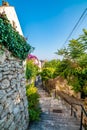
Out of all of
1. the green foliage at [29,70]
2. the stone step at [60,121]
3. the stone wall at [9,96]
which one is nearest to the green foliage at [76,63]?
the green foliage at [29,70]

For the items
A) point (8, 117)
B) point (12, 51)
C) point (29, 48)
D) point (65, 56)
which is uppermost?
point (65, 56)

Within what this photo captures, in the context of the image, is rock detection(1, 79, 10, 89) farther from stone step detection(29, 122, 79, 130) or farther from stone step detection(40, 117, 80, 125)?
stone step detection(40, 117, 80, 125)

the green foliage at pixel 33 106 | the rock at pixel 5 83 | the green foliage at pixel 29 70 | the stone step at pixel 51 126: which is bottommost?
the stone step at pixel 51 126

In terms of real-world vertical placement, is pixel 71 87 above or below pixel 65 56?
below

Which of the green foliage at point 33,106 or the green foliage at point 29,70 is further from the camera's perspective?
the green foliage at point 29,70

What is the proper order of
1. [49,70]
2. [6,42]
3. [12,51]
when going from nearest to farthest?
[6,42] → [12,51] → [49,70]

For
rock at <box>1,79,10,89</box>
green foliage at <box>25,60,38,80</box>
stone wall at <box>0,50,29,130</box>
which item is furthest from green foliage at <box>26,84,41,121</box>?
green foliage at <box>25,60,38,80</box>

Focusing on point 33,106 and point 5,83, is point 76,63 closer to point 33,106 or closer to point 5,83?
point 33,106

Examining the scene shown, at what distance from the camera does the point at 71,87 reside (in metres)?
11.7

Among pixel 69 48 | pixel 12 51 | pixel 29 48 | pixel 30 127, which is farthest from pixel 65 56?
pixel 12 51

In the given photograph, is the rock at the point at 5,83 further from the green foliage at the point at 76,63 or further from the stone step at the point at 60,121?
the green foliage at the point at 76,63

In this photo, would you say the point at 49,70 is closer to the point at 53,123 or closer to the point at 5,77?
the point at 53,123

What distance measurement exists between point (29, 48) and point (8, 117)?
2.79 meters

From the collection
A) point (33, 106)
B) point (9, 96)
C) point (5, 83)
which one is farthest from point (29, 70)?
point (5, 83)
